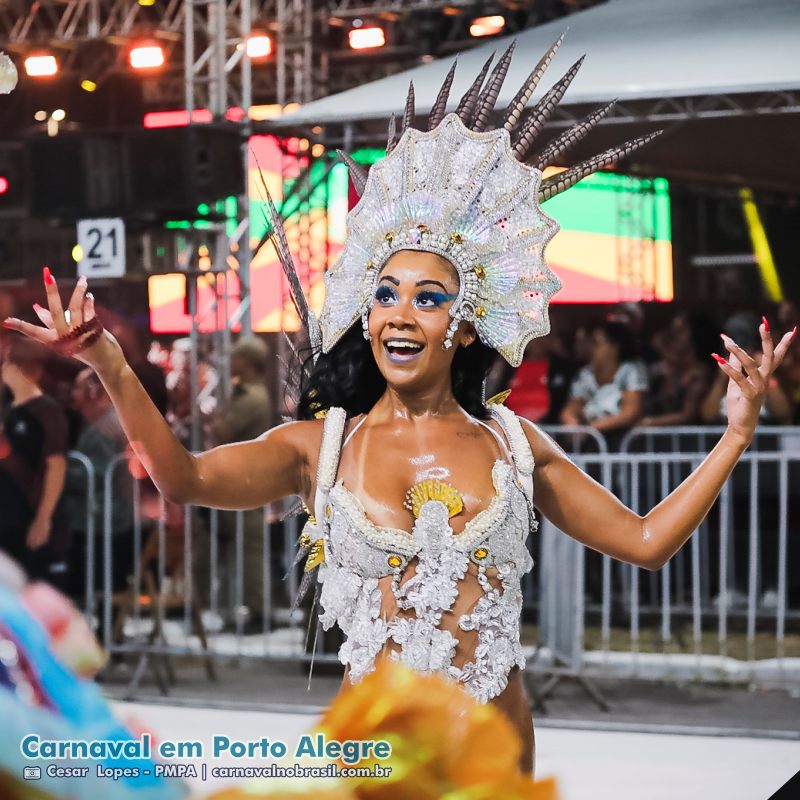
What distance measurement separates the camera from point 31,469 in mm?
5789

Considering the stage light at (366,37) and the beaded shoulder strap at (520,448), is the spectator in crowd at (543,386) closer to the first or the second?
the stage light at (366,37)

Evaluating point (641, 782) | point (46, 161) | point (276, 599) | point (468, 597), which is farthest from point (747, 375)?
point (276, 599)

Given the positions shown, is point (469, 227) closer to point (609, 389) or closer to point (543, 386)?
point (609, 389)

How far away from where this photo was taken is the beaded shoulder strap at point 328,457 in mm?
2473

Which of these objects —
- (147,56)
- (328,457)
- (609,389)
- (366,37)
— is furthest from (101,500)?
(366,37)

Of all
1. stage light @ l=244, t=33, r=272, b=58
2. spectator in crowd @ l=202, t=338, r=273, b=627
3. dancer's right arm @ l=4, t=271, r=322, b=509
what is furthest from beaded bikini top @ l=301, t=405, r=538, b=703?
stage light @ l=244, t=33, r=272, b=58

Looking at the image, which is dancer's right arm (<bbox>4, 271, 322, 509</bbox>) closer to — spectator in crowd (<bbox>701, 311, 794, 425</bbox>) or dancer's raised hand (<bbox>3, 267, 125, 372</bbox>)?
dancer's raised hand (<bbox>3, 267, 125, 372</bbox>)

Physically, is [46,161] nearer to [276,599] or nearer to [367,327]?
[276,599]

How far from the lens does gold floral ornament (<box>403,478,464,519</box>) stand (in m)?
2.41

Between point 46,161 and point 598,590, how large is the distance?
3620 mm

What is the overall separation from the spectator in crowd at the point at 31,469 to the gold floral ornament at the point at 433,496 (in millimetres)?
3376

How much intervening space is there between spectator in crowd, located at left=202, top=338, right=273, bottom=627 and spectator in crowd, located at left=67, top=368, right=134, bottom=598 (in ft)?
2.16

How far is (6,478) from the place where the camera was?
5836mm

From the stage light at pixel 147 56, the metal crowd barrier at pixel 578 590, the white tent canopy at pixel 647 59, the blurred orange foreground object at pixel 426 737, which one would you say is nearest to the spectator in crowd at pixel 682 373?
the metal crowd barrier at pixel 578 590
